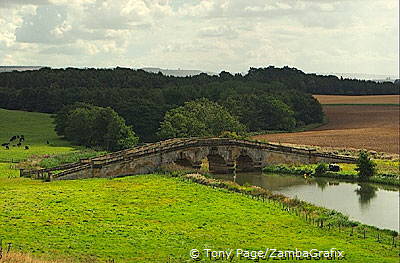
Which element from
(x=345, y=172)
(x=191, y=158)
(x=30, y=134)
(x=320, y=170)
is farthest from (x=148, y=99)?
(x=345, y=172)

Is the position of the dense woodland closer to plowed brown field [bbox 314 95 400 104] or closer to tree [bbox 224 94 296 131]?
tree [bbox 224 94 296 131]

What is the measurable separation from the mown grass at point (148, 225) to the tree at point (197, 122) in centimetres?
3971

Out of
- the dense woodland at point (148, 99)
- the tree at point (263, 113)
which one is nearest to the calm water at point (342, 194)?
the dense woodland at point (148, 99)

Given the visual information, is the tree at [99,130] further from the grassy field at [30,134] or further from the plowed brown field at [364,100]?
the plowed brown field at [364,100]

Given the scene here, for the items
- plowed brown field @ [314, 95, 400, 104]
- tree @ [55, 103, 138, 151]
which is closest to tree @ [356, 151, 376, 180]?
tree @ [55, 103, 138, 151]

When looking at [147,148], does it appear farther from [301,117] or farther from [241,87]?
[241,87]

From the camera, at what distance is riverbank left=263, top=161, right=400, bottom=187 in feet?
233

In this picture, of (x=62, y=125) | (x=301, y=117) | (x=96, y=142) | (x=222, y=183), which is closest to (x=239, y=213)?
(x=222, y=183)

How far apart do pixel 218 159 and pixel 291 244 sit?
4446 centimetres

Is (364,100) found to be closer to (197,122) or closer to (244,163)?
(197,122)

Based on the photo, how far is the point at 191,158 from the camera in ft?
262

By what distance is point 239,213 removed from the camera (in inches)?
1955

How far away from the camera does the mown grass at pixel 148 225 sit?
37.7 m

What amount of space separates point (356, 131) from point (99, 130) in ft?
179
